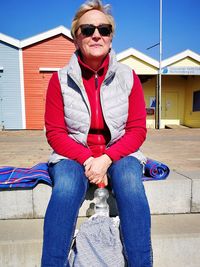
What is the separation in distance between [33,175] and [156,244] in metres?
1.12

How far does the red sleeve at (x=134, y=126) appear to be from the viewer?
1.83 m

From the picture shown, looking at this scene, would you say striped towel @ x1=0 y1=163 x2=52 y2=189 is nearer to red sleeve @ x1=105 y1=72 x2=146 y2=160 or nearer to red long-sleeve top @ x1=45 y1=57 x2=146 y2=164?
red long-sleeve top @ x1=45 y1=57 x2=146 y2=164

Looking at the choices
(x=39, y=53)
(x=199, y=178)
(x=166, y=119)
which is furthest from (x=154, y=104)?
(x=199, y=178)

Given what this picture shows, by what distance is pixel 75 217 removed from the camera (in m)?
1.53

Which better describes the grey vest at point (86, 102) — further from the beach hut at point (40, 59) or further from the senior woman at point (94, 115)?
the beach hut at point (40, 59)

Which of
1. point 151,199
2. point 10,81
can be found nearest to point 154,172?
point 151,199

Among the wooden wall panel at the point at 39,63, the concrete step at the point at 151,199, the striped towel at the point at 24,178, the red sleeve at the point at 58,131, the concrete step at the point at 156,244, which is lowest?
the concrete step at the point at 156,244

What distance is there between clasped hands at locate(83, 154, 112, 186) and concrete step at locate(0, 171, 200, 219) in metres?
0.32

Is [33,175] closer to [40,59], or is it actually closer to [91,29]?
[91,29]

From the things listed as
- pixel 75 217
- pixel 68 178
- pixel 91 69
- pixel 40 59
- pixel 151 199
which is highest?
pixel 40 59

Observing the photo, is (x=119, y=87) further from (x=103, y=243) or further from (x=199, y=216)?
(x=199, y=216)

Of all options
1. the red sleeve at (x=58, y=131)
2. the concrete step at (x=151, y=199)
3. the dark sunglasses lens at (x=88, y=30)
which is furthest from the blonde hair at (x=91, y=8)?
the concrete step at (x=151, y=199)

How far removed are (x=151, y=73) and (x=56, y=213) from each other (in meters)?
12.4

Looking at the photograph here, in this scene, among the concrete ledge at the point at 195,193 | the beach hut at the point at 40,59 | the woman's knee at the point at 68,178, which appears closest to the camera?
the woman's knee at the point at 68,178
